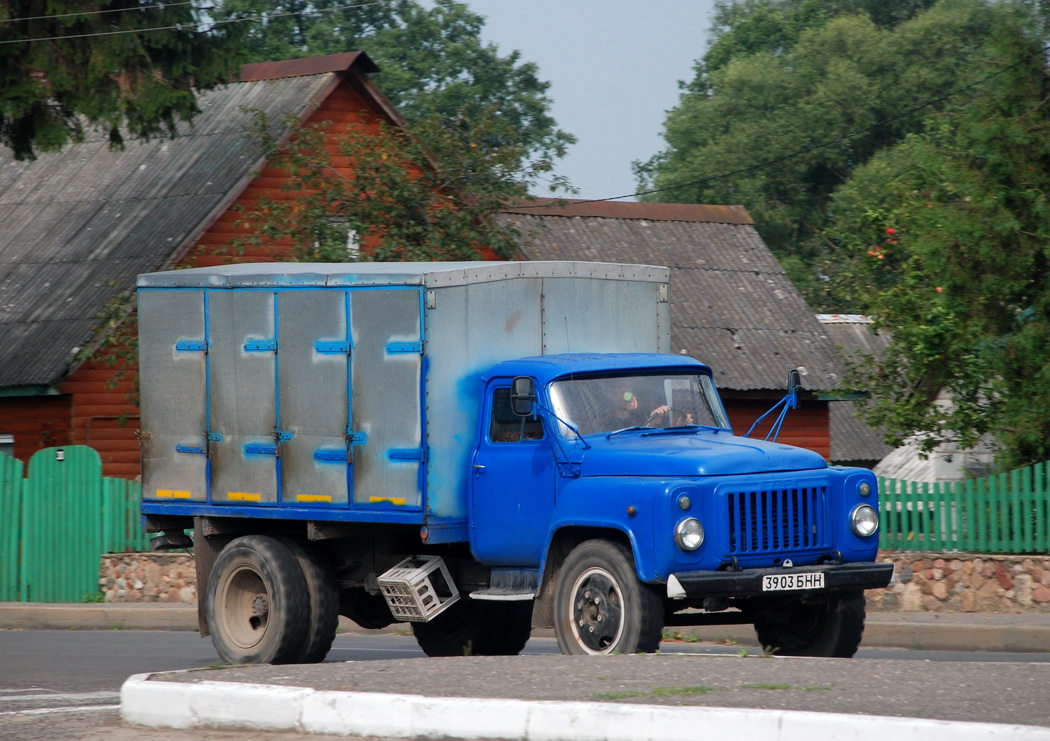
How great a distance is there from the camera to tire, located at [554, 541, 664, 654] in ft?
31.6

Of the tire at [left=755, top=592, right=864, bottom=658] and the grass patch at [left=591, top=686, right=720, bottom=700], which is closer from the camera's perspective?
the grass patch at [left=591, top=686, right=720, bottom=700]

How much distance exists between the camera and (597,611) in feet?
32.4

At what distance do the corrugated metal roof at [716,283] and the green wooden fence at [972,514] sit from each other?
955cm

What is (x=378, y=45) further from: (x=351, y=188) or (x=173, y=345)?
(x=173, y=345)

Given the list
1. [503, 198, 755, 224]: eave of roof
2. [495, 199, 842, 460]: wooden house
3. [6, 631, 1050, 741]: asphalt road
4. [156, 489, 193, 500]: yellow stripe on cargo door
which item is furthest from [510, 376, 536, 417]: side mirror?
[503, 198, 755, 224]: eave of roof

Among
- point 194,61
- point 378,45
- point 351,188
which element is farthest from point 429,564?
point 378,45

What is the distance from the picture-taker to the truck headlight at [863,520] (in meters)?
10.3

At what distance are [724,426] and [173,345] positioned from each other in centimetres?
434

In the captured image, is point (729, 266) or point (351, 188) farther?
point (729, 266)

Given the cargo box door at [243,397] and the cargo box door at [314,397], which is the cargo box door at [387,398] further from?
the cargo box door at [243,397]

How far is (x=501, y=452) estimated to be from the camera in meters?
10.8

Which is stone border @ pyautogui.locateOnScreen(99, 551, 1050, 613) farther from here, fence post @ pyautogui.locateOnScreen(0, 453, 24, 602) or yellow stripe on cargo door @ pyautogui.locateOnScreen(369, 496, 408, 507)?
fence post @ pyautogui.locateOnScreen(0, 453, 24, 602)

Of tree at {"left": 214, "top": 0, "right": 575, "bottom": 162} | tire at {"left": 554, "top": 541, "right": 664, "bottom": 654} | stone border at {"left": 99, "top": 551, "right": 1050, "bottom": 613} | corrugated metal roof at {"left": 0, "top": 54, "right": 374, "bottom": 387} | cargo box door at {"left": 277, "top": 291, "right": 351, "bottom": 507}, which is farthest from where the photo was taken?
tree at {"left": 214, "top": 0, "right": 575, "bottom": 162}

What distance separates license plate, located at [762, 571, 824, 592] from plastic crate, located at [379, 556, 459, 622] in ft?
8.30
